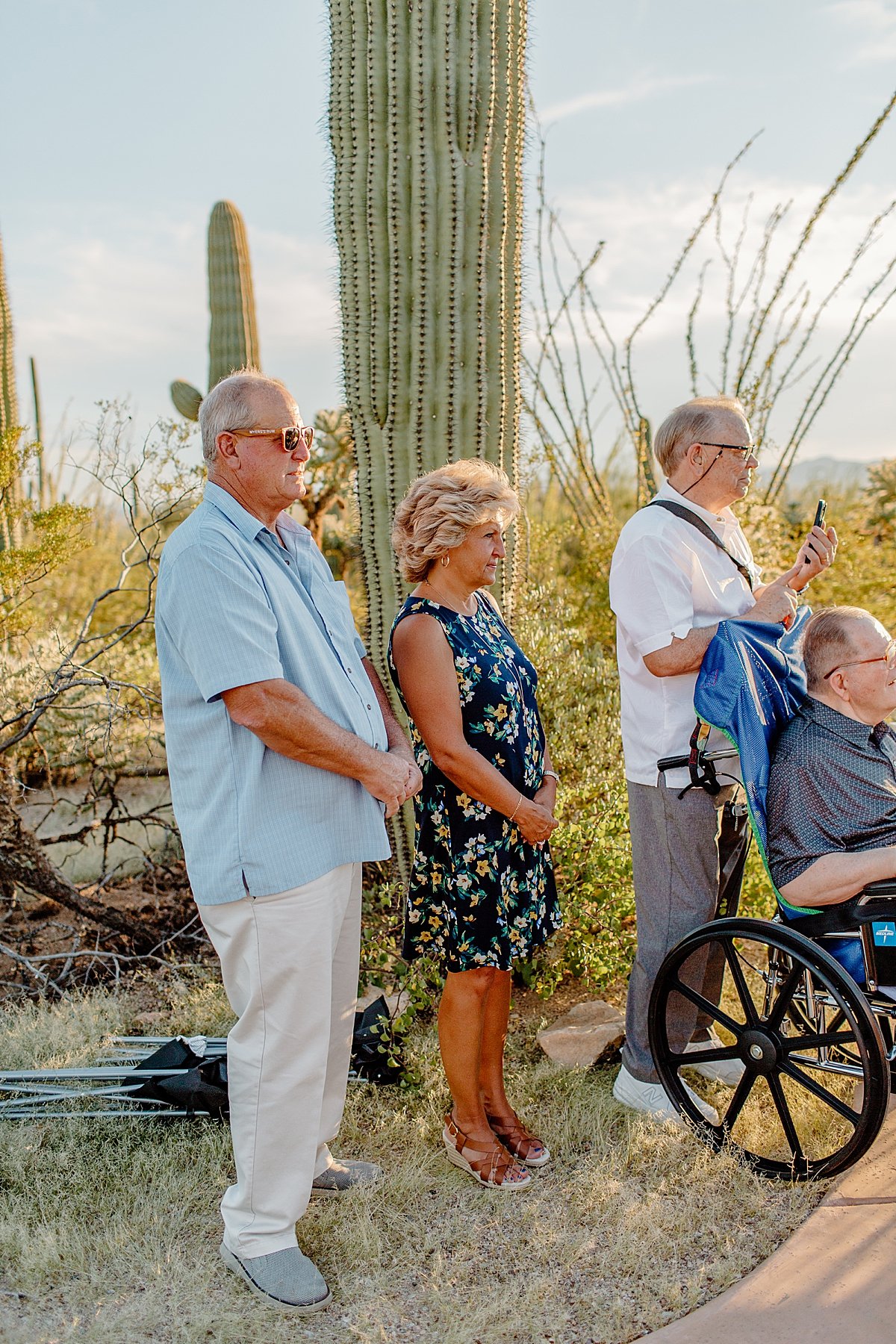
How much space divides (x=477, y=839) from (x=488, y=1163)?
2.92 feet

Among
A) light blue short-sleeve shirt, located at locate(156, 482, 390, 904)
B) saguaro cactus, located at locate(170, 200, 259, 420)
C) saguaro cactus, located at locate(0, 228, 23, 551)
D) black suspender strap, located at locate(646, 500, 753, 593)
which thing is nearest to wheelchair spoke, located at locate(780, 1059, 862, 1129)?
light blue short-sleeve shirt, located at locate(156, 482, 390, 904)

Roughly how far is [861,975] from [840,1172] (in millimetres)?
507

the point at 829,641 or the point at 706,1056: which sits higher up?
the point at 829,641

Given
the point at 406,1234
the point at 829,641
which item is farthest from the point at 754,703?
the point at 406,1234

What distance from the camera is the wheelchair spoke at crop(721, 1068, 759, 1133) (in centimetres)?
290

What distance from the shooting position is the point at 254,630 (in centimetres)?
227

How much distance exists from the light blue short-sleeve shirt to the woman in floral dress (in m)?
0.33

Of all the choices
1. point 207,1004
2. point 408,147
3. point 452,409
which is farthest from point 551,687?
point 408,147

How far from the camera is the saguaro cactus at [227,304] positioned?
897 centimetres

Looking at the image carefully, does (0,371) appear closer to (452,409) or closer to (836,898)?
(452,409)

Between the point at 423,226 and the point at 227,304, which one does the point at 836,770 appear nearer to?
the point at 423,226

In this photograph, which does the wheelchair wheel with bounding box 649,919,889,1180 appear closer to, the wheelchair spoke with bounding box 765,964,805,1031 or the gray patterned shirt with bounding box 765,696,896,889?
the wheelchair spoke with bounding box 765,964,805,1031

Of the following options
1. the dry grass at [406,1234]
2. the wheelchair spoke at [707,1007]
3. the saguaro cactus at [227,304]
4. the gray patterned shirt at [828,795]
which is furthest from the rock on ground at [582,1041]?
the saguaro cactus at [227,304]

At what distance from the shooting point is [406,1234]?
2732mm
